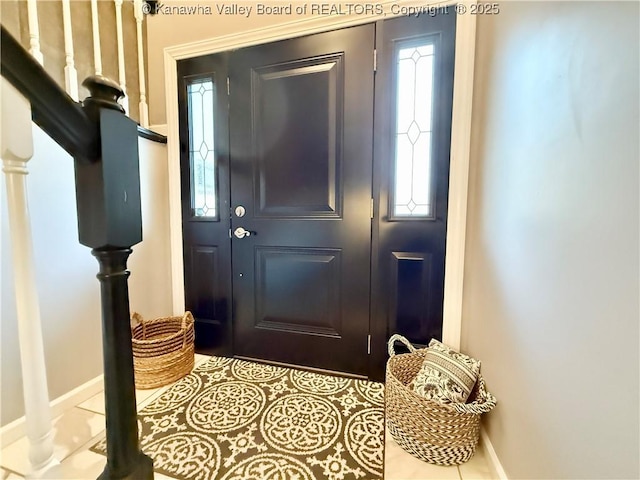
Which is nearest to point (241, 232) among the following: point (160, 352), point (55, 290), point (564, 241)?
point (160, 352)

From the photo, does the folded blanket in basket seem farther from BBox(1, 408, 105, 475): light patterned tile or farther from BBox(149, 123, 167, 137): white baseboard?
BBox(149, 123, 167, 137): white baseboard

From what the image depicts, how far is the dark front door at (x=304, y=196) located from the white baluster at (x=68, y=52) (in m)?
0.78

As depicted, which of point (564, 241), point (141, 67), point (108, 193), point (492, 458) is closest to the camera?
point (108, 193)

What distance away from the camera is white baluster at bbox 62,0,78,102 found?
146cm

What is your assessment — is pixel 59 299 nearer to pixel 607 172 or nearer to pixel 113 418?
pixel 113 418

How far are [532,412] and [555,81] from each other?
35.1 inches

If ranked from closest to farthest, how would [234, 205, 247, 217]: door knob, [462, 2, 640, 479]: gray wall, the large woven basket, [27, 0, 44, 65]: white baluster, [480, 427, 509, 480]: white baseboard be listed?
[462, 2, 640, 479]: gray wall < [480, 427, 509, 480]: white baseboard < [27, 0, 44, 65]: white baluster < the large woven basket < [234, 205, 247, 217]: door knob

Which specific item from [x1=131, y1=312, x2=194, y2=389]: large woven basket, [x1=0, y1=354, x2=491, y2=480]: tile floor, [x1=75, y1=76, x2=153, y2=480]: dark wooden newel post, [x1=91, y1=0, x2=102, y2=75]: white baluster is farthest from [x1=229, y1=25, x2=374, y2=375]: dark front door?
[x1=75, y1=76, x2=153, y2=480]: dark wooden newel post

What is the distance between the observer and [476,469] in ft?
3.56

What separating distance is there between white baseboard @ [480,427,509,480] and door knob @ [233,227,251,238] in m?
1.50

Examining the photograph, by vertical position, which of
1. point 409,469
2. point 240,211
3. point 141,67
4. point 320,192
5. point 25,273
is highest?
point 141,67

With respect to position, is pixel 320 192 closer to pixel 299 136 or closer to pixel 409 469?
pixel 299 136

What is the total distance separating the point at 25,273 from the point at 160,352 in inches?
48.4

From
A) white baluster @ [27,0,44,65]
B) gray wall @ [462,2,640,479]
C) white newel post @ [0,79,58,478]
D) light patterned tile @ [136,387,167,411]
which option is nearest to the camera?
white newel post @ [0,79,58,478]
